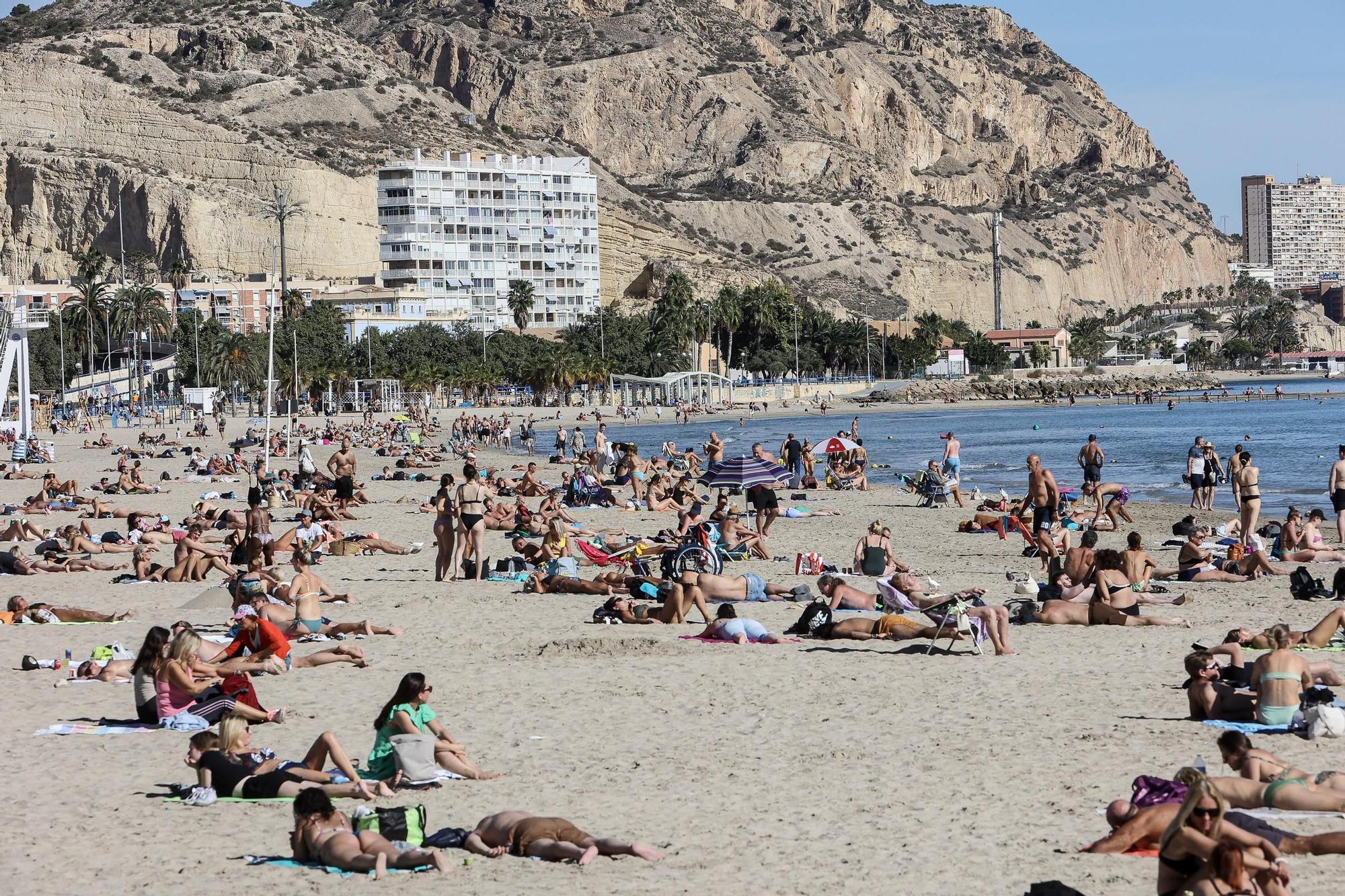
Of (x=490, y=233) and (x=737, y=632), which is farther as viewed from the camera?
(x=490, y=233)

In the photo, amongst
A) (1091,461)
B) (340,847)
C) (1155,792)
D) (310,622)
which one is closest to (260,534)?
(310,622)

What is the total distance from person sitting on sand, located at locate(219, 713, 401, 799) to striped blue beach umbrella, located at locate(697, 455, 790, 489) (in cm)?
1491

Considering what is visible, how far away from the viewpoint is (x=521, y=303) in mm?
109812

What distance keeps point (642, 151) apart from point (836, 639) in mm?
172718

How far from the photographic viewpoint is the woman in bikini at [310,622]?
43.6 ft

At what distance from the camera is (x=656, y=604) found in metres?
14.7

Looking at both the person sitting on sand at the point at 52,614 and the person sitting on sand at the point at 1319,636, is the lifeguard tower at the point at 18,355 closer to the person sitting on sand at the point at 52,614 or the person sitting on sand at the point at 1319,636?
the person sitting on sand at the point at 52,614

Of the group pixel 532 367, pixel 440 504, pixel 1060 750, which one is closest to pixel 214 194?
pixel 532 367

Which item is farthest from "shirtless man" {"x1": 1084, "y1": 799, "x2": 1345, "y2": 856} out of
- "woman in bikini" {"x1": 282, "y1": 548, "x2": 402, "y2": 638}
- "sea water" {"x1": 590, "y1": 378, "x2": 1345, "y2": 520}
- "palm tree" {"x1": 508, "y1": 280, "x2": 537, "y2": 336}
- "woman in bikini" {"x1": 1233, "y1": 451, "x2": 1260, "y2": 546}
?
"palm tree" {"x1": 508, "y1": 280, "x2": 537, "y2": 336}

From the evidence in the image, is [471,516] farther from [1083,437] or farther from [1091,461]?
[1083,437]

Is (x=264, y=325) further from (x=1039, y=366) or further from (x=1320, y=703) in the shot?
(x=1320, y=703)

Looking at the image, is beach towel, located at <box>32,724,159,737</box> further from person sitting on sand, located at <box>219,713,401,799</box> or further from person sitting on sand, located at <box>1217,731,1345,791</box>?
person sitting on sand, located at <box>1217,731,1345,791</box>

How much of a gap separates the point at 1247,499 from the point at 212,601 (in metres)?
12.2

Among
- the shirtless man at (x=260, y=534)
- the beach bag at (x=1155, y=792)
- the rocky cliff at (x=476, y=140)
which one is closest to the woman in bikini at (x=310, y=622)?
the shirtless man at (x=260, y=534)
